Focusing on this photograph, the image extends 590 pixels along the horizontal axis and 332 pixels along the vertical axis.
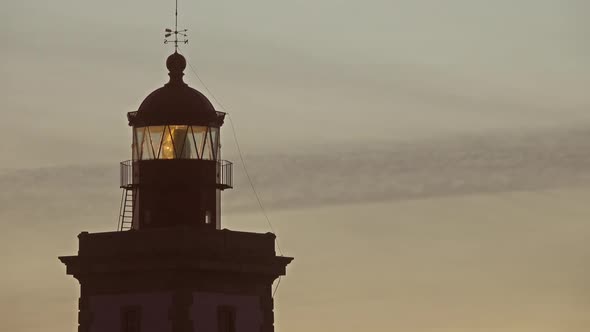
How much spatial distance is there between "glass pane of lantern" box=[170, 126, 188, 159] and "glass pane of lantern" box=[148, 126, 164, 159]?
11.5 inches

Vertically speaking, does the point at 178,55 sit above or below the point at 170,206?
above

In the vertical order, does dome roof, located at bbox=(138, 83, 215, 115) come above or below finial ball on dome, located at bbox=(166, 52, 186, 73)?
below

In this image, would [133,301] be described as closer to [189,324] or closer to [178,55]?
[189,324]

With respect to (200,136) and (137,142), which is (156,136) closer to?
(137,142)

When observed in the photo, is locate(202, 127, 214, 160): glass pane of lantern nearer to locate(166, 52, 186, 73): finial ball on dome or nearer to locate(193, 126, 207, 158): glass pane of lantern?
locate(193, 126, 207, 158): glass pane of lantern

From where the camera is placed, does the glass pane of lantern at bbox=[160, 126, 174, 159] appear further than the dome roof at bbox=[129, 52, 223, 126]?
No

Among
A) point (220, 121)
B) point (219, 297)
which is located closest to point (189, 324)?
point (219, 297)

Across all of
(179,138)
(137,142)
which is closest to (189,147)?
(179,138)

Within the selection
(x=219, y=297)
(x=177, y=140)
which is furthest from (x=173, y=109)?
(x=219, y=297)

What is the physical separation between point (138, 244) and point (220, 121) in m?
4.25

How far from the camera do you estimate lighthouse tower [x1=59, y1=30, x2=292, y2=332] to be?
220 ft

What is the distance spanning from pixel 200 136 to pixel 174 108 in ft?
3.32

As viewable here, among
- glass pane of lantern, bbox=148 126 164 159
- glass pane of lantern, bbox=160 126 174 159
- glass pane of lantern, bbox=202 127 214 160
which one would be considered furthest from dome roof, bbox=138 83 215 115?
glass pane of lantern, bbox=202 127 214 160

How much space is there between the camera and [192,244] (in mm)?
66875
